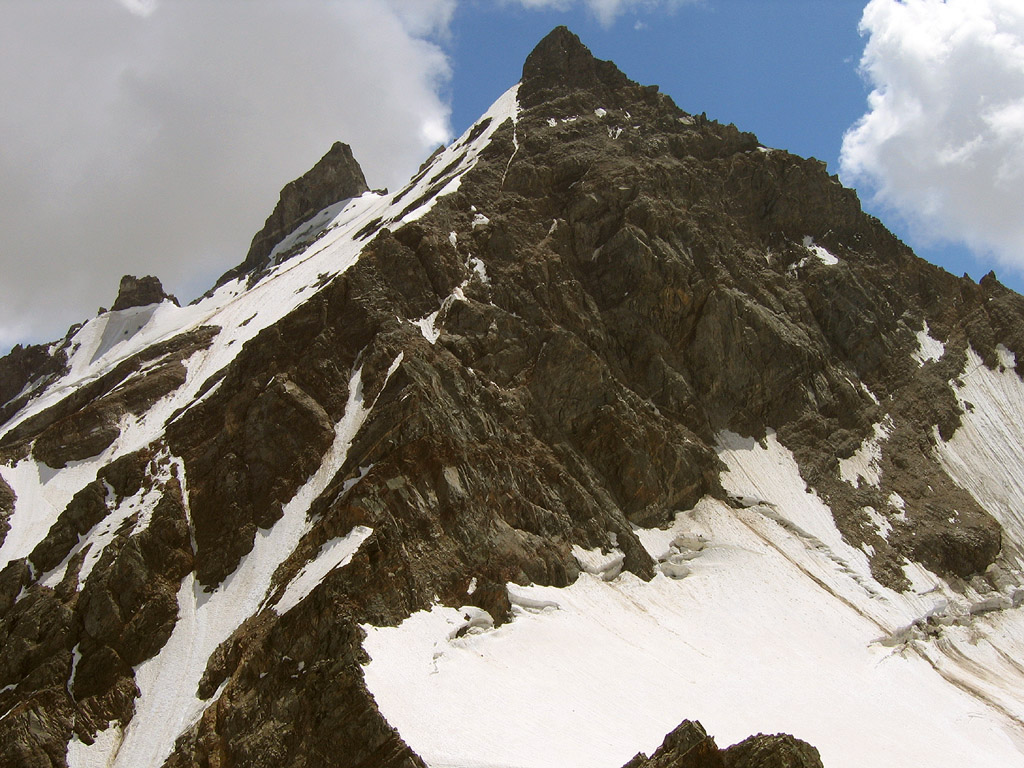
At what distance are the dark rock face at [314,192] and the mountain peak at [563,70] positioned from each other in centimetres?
2596

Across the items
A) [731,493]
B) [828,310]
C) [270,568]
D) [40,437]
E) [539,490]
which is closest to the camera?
[270,568]

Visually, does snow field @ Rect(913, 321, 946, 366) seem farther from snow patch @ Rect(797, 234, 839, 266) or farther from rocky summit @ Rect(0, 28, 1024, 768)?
snow patch @ Rect(797, 234, 839, 266)

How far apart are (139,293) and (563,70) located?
46.4m

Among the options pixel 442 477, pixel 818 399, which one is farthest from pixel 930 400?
pixel 442 477

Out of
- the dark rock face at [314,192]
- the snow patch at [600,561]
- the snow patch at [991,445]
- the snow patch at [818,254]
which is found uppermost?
the dark rock face at [314,192]

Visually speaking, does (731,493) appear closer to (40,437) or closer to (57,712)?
(57,712)

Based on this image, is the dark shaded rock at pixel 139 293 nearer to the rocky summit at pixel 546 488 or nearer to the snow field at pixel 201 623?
the rocky summit at pixel 546 488

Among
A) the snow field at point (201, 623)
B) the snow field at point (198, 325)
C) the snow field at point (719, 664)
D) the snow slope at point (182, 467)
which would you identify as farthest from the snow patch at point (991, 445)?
the snow field at point (201, 623)

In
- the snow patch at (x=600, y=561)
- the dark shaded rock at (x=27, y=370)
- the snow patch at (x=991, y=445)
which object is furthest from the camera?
the dark shaded rock at (x=27, y=370)

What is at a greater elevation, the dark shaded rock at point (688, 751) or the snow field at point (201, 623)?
the snow field at point (201, 623)

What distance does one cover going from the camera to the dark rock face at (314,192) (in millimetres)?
95938

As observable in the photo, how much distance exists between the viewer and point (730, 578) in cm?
4422

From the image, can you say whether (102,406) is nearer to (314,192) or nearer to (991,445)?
(314,192)

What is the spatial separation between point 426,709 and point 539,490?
1855 cm
